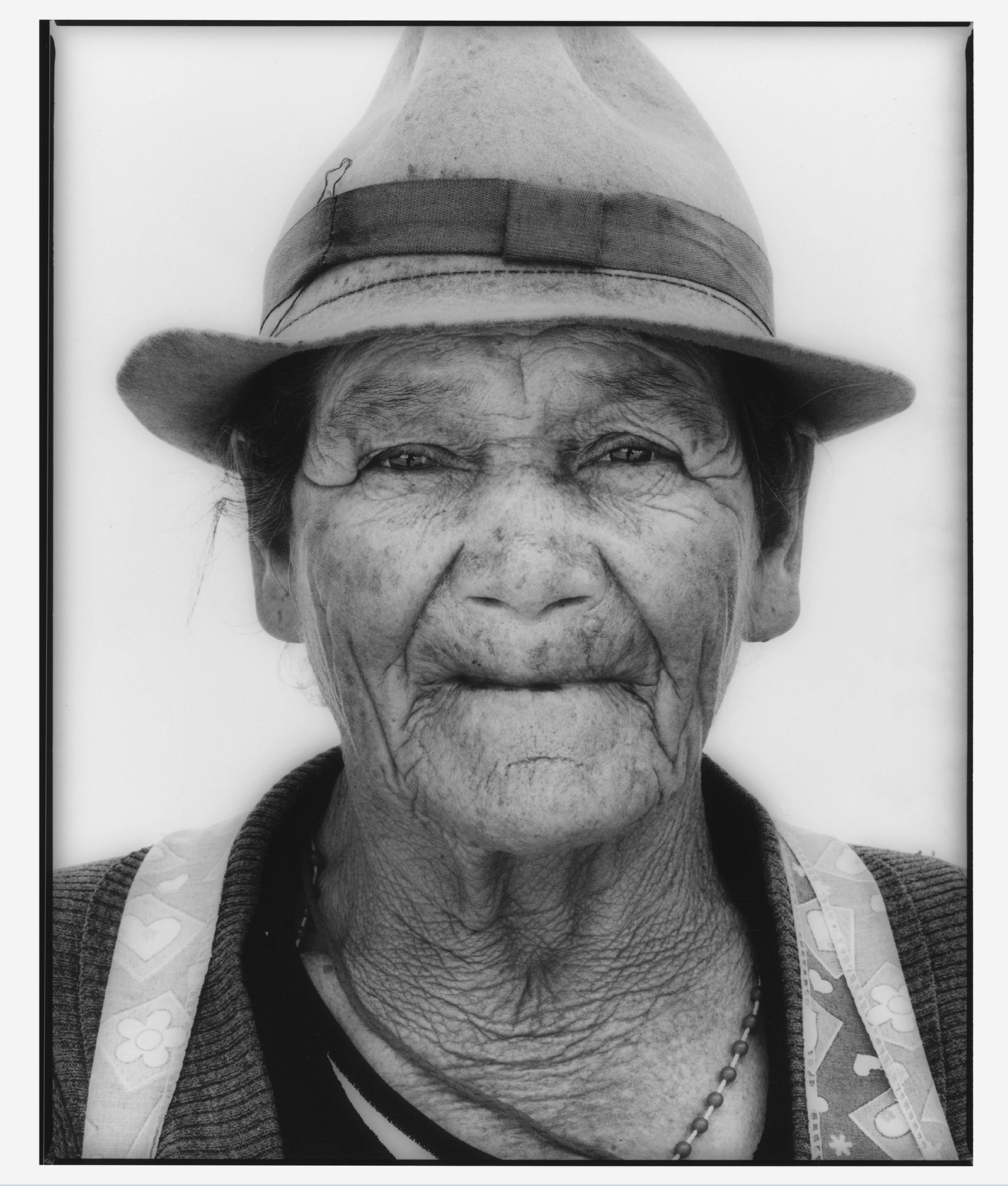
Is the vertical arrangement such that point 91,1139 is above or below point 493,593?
below

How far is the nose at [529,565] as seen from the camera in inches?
58.5

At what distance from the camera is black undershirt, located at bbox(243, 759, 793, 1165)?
166 cm

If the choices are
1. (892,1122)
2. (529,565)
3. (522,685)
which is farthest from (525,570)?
(892,1122)

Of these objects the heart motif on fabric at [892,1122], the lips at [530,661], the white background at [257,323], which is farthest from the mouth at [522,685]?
the heart motif on fabric at [892,1122]

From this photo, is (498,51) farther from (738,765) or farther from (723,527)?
(738,765)

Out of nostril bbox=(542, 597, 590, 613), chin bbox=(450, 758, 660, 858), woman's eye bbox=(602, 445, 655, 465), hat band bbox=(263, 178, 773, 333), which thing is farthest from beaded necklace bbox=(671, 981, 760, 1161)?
hat band bbox=(263, 178, 773, 333)

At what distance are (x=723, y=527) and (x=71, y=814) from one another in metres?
0.98

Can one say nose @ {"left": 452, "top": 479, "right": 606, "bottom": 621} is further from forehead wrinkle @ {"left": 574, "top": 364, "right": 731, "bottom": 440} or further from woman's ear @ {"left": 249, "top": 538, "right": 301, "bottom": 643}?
woman's ear @ {"left": 249, "top": 538, "right": 301, "bottom": 643}

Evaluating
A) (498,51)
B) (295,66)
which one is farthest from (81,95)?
(498,51)

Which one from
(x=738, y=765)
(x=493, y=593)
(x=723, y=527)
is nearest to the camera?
(x=493, y=593)

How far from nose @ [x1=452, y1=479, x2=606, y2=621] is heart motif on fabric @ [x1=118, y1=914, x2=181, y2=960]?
658 millimetres

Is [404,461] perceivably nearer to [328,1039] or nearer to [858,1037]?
[328,1039]

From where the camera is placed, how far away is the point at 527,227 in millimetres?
1529

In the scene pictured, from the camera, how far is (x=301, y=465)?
169cm
